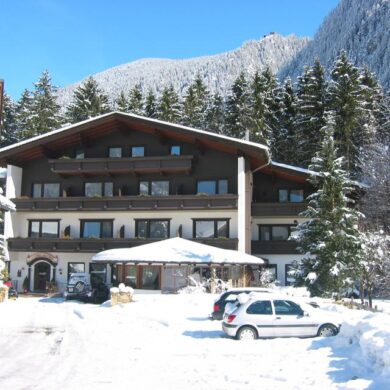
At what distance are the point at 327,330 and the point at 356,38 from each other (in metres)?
120

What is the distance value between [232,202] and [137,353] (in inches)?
907

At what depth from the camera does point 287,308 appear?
54.5 feet

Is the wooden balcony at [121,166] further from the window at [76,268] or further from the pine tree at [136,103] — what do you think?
the pine tree at [136,103]

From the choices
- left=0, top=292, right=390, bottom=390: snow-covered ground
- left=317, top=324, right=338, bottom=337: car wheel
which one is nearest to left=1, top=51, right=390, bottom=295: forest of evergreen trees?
left=0, top=292, right=390, bottom=390: snow-covered ground

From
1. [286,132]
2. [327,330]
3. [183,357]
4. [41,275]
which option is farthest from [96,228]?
[183,357]

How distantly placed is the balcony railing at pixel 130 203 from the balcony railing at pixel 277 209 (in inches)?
139

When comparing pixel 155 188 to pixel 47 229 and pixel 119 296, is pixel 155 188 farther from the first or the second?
pixel 119 296

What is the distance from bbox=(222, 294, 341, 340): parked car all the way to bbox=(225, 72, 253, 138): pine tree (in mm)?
39161

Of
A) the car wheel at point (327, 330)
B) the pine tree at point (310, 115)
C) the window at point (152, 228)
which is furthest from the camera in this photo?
the pine tree at point (310, 115)

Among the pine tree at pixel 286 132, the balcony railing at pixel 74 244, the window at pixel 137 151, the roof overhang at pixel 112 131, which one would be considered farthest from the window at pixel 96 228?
the pine tree at pixel 286 132

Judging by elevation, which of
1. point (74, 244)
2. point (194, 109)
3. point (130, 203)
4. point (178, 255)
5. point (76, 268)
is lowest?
point (76, 268)

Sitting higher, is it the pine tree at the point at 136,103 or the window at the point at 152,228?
the pine tree at the point at 136,103

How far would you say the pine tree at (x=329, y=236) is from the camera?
2845 centimetres

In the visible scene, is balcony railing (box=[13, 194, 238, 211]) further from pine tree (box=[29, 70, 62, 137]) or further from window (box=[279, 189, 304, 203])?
pine tree (box=[29, 70, 62, 137])
